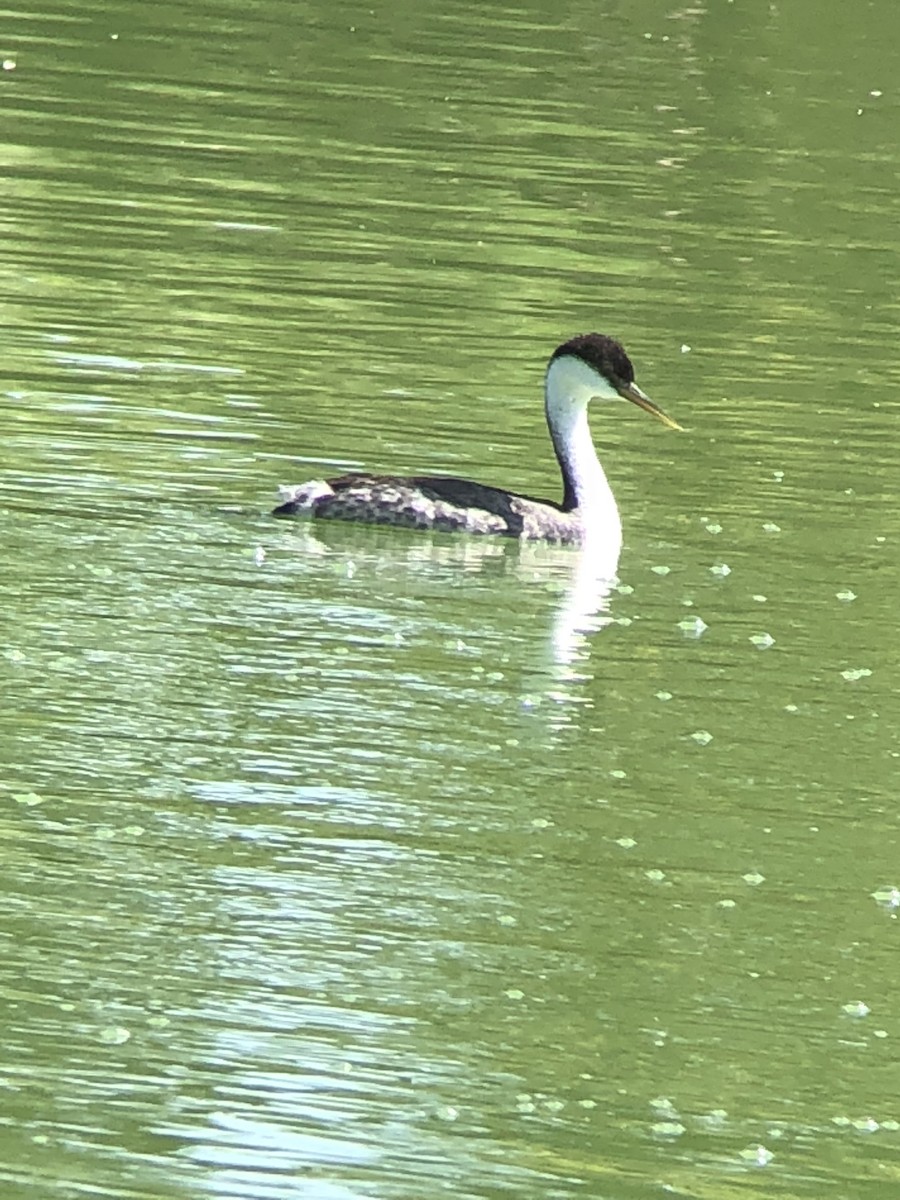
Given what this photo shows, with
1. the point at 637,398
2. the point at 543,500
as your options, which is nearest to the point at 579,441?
the point at 543,500

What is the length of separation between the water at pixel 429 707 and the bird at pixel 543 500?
0.14 metres

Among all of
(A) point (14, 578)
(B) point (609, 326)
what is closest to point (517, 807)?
(A) point (14, 578)

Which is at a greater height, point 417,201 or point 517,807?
point 417,201

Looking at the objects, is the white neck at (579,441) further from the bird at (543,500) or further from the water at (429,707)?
the water at (429,707)

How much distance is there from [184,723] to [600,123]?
638 inches

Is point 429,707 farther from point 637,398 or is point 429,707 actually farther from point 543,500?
point 637,398

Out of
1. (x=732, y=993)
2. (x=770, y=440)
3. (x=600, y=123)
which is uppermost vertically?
(x=600, y=123)

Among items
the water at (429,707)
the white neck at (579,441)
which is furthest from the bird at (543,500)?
the water at (429,707)

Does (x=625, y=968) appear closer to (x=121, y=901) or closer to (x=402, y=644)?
(x=121, y=901)

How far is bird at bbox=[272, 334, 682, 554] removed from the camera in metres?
12.9

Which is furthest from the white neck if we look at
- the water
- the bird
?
the water

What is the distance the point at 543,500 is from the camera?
13.6m

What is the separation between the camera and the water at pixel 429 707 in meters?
7.57

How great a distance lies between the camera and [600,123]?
1016 inches
